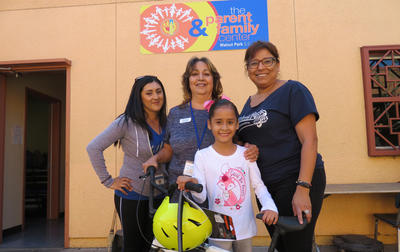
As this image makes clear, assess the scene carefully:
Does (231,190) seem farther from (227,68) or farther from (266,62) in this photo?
(227,68)

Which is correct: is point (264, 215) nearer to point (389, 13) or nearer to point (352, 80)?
point (352, 80)

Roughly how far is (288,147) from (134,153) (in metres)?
1.12

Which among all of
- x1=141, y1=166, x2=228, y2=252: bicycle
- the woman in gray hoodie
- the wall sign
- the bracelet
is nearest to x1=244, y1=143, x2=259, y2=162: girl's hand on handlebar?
the bracelet

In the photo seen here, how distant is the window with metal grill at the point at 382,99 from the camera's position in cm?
374

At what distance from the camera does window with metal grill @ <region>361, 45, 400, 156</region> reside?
3.74m

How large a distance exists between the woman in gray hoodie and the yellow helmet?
0.56 meters

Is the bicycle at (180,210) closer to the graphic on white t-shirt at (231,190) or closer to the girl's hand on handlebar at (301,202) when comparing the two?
the graphic on white t-shirt at (231,190)

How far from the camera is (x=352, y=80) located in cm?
389

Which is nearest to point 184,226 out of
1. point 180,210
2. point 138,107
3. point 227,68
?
point 180,210

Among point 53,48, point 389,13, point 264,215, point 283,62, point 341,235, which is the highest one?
point 389,13

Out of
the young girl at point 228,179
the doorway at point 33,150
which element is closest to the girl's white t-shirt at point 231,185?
the young girl at point 228,179

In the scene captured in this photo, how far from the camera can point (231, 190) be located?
5.28ft

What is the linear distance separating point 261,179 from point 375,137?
306 cm

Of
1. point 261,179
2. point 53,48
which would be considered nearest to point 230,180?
point 261,179
